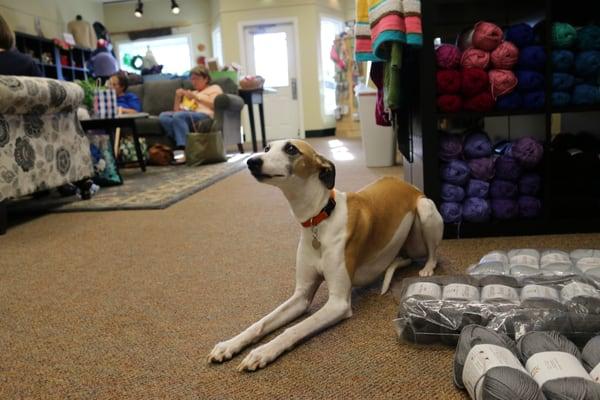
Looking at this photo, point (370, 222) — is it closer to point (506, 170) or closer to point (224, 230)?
point (506, 170)

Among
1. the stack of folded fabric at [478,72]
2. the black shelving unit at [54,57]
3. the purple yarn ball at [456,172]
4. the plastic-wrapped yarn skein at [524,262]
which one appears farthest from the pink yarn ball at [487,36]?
the black shelving unit at [54,57]

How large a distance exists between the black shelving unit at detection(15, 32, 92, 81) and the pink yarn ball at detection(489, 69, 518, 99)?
290 inches

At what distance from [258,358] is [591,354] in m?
0.65

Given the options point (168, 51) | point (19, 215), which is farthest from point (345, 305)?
point (168, 51)

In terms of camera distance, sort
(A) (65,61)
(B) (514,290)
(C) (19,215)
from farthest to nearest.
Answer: (A) (65,61), (C) (19,215), (B) (514,290)

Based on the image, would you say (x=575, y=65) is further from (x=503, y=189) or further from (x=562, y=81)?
(x=503, y=189)

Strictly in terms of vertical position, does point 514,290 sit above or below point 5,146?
below

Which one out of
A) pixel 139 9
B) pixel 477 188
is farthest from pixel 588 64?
pixel 139 9

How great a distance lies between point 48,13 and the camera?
8.36m

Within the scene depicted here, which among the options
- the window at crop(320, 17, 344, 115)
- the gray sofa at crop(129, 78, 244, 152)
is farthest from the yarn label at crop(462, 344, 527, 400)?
the window at crop(320, 17, 344, 115)

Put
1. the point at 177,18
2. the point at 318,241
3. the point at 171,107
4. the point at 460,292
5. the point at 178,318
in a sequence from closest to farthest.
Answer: the point at 460,292, the point at 318,241, the point at 178,318, the point at 171,107, the point at 177,18

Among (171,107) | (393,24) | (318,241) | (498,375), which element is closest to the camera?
(498,375)

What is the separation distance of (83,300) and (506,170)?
1.61 metres

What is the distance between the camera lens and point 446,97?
6.54 ft
